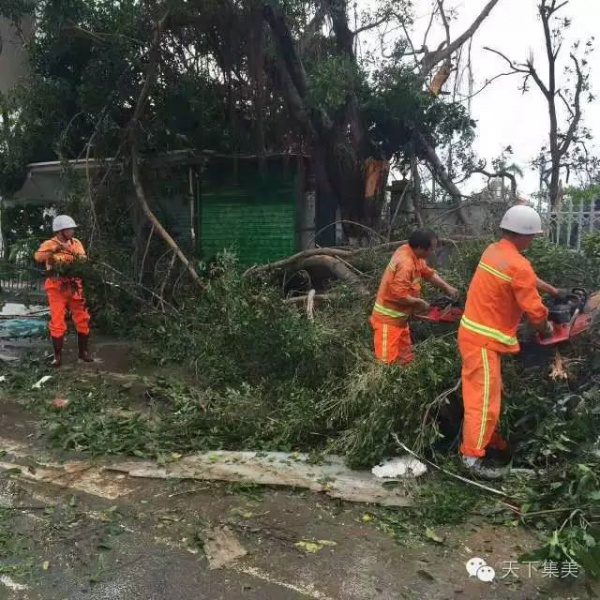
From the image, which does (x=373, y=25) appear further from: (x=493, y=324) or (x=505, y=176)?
(x=493, y=324)

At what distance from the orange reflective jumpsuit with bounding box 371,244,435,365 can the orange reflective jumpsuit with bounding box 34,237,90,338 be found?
11.3ft

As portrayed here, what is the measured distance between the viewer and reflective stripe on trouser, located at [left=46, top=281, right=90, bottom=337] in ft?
20.5

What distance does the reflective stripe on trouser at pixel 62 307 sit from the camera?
626 centimetres

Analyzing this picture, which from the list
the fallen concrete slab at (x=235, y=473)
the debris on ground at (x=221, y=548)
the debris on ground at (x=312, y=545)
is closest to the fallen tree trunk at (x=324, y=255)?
the fallen concrete slab at (x=235, y=473)

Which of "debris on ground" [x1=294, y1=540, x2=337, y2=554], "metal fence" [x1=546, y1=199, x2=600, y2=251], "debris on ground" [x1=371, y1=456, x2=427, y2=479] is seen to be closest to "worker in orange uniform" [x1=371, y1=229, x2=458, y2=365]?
"debris on ground" [x1=371, y1=456, x2=427, y2=479]

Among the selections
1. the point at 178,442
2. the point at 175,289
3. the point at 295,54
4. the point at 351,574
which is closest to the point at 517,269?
the point at 351,574

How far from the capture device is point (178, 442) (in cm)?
427

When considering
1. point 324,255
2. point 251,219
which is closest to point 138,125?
point 251,219

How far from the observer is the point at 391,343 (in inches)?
178

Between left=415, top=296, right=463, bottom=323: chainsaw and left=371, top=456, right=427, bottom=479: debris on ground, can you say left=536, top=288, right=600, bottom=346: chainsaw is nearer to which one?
left=415, top=296, right=463, bottom=323: chainsaw

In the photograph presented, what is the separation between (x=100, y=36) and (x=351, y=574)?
8.02 meters

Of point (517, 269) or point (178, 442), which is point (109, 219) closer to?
point (178, 442)

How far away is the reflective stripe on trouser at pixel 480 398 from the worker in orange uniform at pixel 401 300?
86cm

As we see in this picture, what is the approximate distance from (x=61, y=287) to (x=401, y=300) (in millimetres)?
3727
